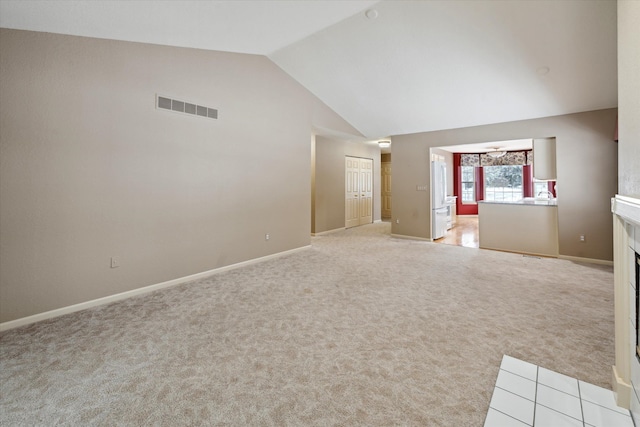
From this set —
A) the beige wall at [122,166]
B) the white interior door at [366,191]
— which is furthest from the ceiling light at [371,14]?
the white interior door at [366,191]

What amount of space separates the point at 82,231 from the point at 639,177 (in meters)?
4.48

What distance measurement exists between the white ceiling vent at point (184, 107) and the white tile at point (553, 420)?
4.65 meters

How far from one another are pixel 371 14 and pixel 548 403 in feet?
14.3

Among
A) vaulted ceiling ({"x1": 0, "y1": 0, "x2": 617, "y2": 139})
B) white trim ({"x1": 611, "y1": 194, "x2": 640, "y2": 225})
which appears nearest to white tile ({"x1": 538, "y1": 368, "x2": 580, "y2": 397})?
white trim ({"x1": 611, "y1": 194, "x2": 640, "y2": 225})

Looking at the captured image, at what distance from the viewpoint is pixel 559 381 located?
6.09ft

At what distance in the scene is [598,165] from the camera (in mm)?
4586

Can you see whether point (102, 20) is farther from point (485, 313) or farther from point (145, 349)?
point (485, 313)

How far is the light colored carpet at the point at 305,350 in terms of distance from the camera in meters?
1.62

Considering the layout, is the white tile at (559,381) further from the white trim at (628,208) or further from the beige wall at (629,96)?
the beige wall at (629,96)

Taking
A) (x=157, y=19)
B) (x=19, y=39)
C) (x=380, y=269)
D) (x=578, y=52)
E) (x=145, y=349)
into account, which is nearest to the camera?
(x=145, y=349)

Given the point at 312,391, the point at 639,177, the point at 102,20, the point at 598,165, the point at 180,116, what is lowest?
the point at 312,391

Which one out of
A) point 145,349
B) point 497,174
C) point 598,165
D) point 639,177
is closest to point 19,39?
point 145,349

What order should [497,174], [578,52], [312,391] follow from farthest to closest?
[497,174] → [578,52] → [312,391]

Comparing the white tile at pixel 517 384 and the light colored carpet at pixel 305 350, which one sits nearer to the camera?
the light colored carpet at pixel 305 350
